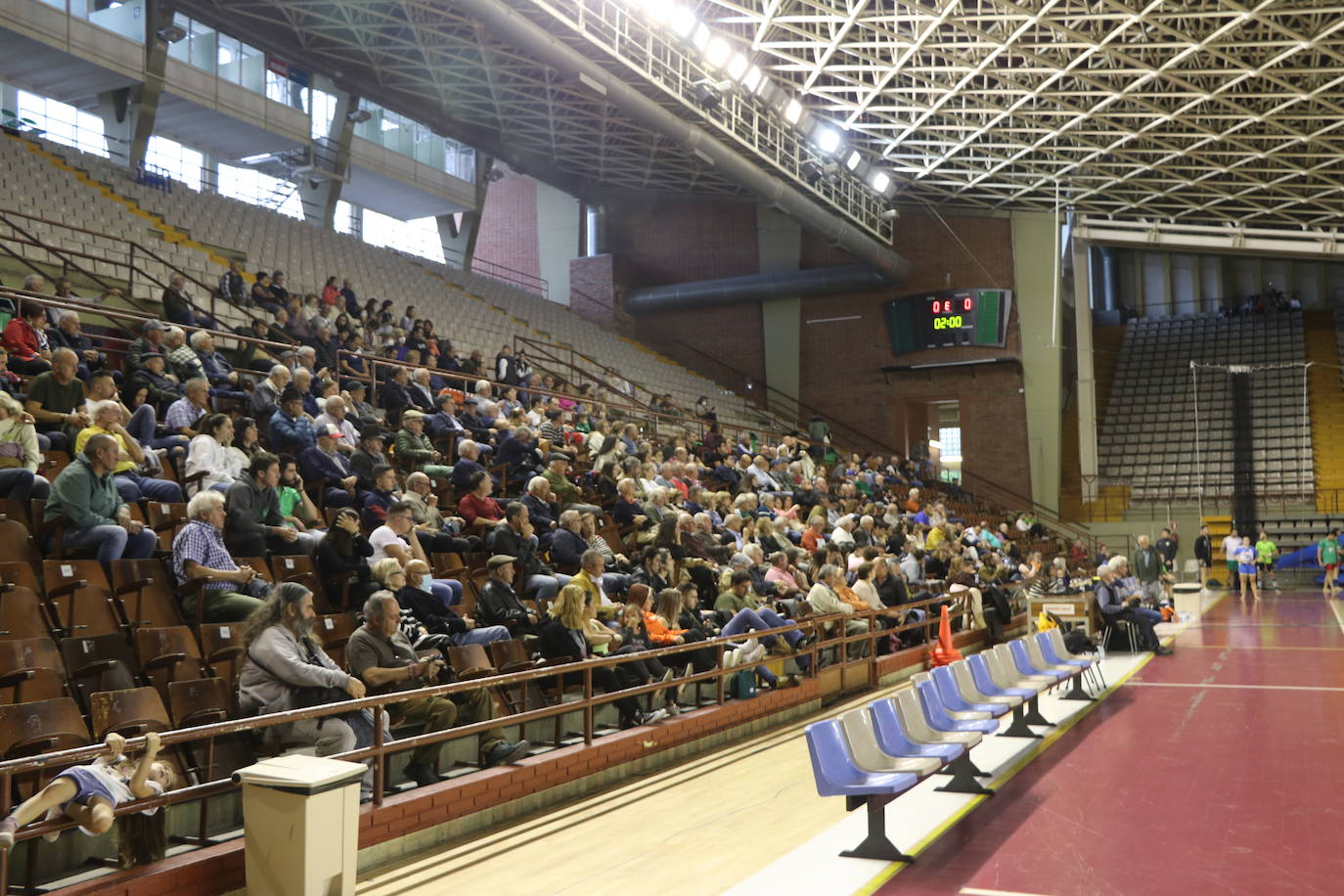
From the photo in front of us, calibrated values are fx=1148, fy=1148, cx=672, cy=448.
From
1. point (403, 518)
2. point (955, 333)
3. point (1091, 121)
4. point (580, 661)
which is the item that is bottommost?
point (580, 661)

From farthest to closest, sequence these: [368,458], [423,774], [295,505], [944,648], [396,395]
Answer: [944,648] → [396,395] → [368,458] → [295,505] → [423,774]

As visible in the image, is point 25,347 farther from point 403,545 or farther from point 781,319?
point 781,319

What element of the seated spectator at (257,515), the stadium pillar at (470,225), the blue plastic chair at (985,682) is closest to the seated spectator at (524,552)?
Result: the seated spectator at (257,515)


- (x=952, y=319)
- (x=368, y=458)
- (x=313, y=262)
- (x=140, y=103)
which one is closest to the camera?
(x=368, y=458)

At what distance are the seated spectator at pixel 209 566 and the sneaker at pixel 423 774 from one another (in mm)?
1241

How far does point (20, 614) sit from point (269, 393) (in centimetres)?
393

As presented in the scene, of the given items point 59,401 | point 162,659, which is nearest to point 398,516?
point 59,401

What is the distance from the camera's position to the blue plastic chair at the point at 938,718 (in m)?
7.33

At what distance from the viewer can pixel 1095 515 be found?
26.8m

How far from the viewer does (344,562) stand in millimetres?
7332

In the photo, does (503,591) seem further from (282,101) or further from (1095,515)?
(1095,515)

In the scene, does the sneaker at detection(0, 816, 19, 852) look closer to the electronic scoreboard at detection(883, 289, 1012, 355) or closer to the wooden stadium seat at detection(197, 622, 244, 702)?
the wooden stadium seat at detection(197, 622, 244, 702)

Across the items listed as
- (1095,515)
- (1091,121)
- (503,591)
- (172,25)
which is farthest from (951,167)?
(503,591)

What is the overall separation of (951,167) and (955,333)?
151 inches
